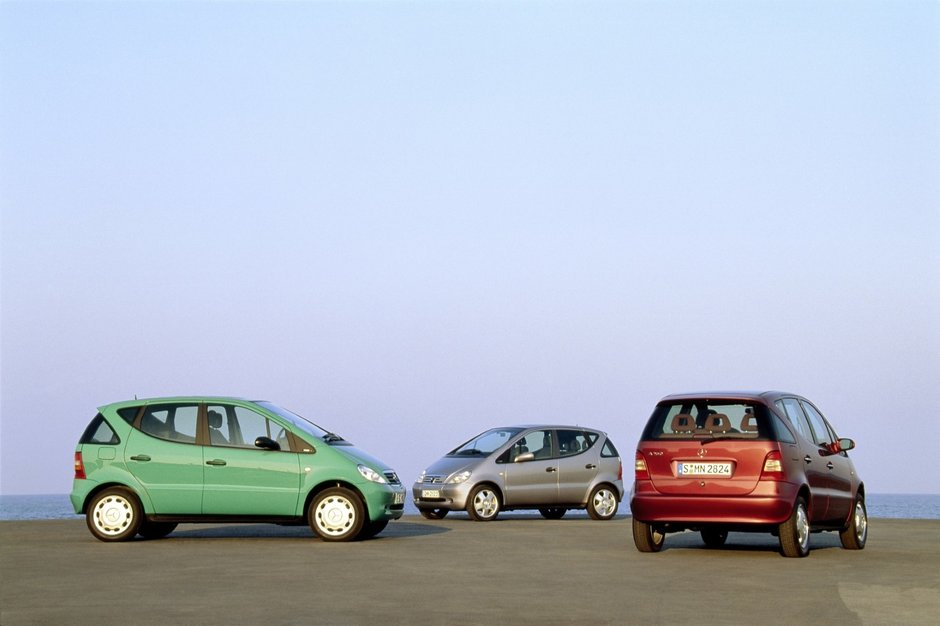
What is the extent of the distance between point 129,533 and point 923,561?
10.0 meters

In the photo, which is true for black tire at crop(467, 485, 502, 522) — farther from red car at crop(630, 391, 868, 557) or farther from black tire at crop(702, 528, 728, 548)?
red car at crop(630, 391, 868, 557)

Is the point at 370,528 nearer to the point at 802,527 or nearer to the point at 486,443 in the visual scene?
the point at 802,527

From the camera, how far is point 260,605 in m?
10.4

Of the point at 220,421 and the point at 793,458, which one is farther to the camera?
the point at 220,421

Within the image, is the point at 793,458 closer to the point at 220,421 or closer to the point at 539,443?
the point at 220,421

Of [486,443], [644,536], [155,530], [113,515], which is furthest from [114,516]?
[486,443]

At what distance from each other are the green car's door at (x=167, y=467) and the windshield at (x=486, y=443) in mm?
8621

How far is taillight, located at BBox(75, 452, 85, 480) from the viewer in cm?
1706

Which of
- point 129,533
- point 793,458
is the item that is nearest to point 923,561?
point 793,458

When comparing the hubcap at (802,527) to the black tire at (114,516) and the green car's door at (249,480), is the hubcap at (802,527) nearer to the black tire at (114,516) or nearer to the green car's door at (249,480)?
the green car's door at (249,480)

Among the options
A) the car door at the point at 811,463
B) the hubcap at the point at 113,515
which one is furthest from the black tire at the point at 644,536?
the hubcap at the point at 113,515

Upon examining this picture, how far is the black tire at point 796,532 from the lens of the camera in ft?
48.6

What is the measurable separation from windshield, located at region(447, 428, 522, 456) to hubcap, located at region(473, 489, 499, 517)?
0.78m

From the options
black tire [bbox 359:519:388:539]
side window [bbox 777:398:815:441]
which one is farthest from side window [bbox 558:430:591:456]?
side window [bbox 777:398:815:441]
